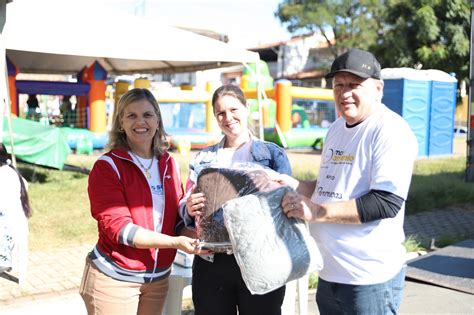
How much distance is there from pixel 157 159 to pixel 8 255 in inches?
49.2

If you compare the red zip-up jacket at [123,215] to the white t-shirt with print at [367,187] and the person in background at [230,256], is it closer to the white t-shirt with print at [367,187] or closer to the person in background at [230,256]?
the person in background at [230,256]

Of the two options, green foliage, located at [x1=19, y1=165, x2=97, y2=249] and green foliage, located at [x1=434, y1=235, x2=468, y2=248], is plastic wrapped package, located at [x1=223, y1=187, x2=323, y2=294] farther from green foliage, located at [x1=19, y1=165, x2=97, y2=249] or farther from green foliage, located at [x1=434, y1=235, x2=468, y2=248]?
green foliage, located at [x1=434, y1=235, x2=468, y2=248]

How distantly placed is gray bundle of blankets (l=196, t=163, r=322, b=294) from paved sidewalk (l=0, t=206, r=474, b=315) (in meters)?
2.97

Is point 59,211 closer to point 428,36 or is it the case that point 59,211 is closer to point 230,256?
point 230,256

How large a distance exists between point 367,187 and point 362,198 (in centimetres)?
9

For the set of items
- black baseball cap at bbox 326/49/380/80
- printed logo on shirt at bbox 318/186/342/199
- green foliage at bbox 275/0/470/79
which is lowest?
printed logo on shirt at bbox 318/186/342/199

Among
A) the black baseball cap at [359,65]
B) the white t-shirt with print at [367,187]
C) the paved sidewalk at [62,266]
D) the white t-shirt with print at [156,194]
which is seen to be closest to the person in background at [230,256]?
the white t-shirt with print at [156,194]

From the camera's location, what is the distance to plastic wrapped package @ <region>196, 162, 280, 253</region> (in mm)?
2219

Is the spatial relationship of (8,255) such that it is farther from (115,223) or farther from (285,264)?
(285,264)

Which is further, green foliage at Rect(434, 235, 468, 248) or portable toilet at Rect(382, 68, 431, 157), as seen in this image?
portable toilet at Rect(382, 68, 431, 157)

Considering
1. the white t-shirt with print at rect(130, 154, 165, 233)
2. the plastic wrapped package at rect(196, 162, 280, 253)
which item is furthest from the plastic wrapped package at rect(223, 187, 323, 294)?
the white t-shirt with print at rect(130, 154, 165, 233)

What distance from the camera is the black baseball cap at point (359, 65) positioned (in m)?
2.12

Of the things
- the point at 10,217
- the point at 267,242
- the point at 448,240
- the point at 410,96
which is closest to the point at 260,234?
the point at 267,242

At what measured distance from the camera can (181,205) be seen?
2570mm
